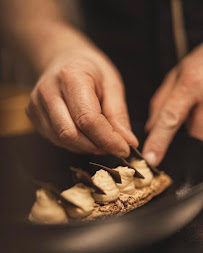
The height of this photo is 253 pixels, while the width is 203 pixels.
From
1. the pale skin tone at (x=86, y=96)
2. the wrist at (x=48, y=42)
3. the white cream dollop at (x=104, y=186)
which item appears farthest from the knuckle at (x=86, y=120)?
the wrist at (x=48, y=42)

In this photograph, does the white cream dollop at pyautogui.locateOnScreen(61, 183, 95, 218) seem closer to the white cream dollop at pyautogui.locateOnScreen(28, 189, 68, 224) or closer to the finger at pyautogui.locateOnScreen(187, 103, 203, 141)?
the white cream dollop at pyautogui.locateOnScreen(28, 189, 68, 224)

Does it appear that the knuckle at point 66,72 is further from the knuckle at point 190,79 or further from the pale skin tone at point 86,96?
the knuckle at point 190,79

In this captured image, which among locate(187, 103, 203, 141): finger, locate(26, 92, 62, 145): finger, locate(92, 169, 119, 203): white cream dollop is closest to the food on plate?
locate(92, 169, 119, 203): white cream dollop

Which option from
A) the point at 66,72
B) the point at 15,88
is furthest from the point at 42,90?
the point at 15,88

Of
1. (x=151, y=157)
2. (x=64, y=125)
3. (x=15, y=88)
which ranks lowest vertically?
(x=15, y=88)

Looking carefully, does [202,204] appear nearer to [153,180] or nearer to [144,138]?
[153,180]

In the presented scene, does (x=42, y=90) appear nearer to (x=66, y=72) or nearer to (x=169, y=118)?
(x=66, y=72)

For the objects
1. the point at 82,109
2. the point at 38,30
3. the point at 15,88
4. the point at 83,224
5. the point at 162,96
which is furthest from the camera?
the point at 15,88
